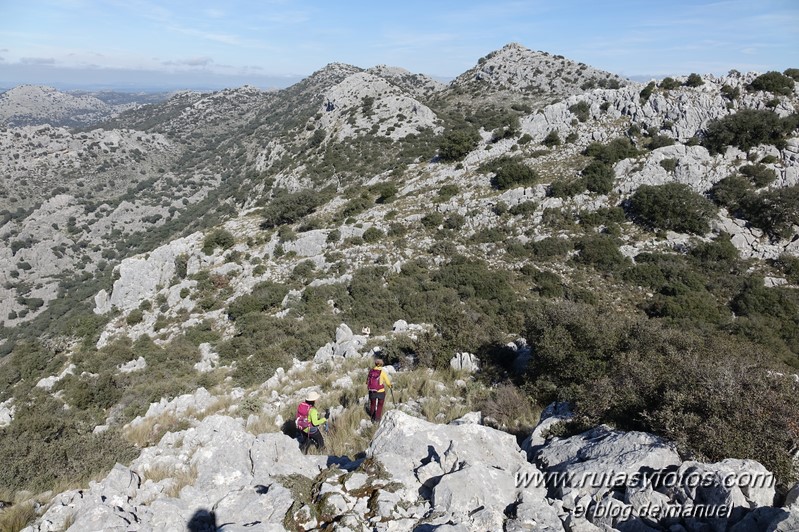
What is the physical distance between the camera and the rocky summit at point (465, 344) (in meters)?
5.11

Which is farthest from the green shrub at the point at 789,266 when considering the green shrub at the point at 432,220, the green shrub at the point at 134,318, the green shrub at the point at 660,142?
the green shrub at the point at 134,318

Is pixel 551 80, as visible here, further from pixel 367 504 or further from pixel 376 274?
pixel 367 504

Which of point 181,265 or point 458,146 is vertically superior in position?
point 458,146

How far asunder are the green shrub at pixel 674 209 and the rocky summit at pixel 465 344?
0.43 feet

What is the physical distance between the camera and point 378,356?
47.5 ft

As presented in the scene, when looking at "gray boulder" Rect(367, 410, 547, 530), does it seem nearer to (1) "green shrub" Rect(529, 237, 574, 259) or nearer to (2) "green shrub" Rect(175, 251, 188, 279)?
(1) "green shrub" Rect(529, 237, 574, 259)

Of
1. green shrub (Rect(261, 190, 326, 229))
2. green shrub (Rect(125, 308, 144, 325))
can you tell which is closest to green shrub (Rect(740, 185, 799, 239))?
green shrub (Rect(261, 190, 326, 229))

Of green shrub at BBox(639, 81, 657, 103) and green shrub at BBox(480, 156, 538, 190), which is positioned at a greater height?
green shrub at BBox(639, 81, 657, 103)

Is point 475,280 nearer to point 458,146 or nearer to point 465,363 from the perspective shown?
point 465,363

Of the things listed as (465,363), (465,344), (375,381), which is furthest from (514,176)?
(375,381)

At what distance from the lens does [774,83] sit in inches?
1152

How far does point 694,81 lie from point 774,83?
16.7 feet

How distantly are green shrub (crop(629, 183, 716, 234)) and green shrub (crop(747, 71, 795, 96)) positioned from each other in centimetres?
1360

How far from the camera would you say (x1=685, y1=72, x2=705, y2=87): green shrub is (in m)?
31.7
